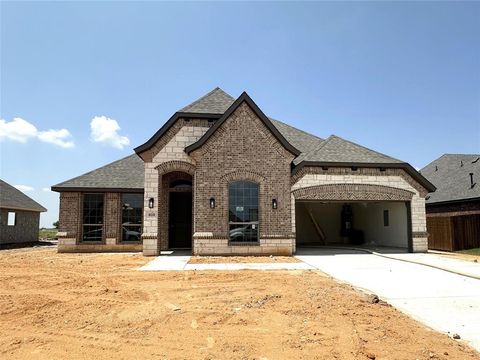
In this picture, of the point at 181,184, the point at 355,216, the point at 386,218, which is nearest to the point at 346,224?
the point at 355,216

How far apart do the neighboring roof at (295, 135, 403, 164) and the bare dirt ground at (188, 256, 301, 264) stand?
505cm

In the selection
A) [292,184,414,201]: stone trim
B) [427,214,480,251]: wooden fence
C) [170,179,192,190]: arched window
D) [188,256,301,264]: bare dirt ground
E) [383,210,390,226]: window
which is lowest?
[188,256,301,264]: bare dirt ground

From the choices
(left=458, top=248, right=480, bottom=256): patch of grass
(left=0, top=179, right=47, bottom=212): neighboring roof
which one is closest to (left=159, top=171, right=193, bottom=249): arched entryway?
(left=0, top=179, right=47, bottom=212): neighboring roof

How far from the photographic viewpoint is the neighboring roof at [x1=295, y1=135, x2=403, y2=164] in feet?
55.9

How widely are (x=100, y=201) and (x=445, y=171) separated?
23530 millimetres

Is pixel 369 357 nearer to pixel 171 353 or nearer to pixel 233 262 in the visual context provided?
pixel 171 353

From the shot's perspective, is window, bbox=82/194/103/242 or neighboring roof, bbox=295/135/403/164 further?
window, bbox=82/194/103/242

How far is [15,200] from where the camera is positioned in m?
26.5

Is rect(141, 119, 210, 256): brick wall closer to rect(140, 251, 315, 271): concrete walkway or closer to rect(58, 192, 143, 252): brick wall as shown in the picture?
rect(140, 251, 315, 271): concrete walkway

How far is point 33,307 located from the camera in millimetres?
6805

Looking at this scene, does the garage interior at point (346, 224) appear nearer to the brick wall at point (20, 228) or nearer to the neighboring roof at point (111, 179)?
the neighboring roof at point (111, 179)

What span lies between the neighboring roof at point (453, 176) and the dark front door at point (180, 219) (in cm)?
1534

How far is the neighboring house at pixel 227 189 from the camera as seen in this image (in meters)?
15.6

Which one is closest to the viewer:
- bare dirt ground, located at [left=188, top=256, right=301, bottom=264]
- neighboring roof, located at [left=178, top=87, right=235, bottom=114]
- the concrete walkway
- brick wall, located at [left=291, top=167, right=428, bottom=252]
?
the concrete walkway
